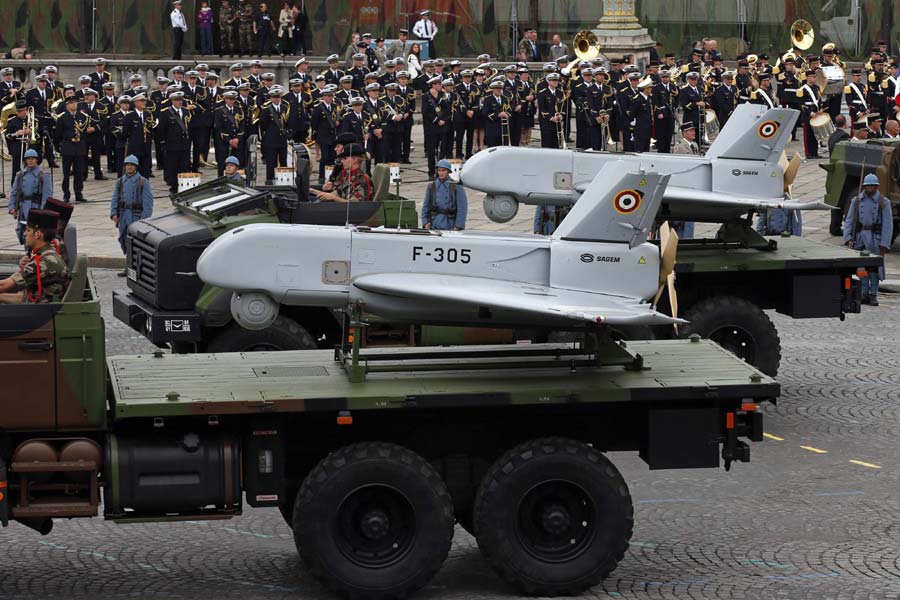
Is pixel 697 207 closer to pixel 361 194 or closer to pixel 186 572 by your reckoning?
pixel 361 194

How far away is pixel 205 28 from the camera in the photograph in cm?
4594

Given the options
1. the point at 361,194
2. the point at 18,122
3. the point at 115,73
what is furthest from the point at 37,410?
the point at 115,73

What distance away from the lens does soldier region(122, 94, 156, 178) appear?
31359 millimetres

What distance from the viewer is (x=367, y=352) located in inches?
462

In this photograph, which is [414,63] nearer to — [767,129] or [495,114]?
[495,114]

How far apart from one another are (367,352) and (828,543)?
11.2 ft

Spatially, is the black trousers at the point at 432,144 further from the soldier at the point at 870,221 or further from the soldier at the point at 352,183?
the soldier at the point at 352,183

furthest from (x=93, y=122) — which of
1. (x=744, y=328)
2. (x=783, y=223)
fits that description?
(x=744, y=328)

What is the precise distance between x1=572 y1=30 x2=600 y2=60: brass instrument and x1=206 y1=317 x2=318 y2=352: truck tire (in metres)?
24.1

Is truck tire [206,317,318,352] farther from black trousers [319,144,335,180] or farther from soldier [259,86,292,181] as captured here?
soldier [259,86,292,181]

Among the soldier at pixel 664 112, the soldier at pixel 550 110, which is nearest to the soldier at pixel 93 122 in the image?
the soldier at pixel 550 110

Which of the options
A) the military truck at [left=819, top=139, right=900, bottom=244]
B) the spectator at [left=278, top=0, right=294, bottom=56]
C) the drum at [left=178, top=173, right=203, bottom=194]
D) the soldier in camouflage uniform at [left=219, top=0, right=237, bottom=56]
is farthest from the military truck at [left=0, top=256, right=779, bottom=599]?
the soldier in camouflage uniform at [left=219, top=0, right=237, bottom=56]

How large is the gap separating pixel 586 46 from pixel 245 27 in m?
10.7

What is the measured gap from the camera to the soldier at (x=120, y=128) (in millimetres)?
31703
